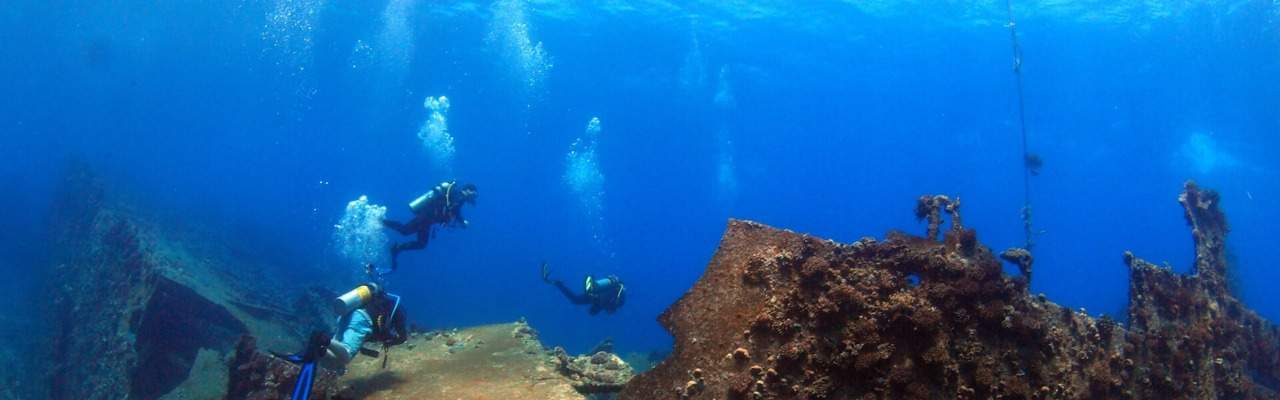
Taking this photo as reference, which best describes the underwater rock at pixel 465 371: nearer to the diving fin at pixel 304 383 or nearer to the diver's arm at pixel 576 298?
the diving fin at pixel 304 383

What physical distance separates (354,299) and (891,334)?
18.6ft

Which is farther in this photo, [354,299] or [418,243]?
[418,243]

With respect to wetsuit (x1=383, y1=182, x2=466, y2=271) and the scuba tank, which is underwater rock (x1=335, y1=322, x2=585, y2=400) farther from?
the scuba tank

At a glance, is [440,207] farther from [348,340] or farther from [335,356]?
[335,356]

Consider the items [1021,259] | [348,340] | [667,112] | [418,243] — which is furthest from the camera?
[667,112]

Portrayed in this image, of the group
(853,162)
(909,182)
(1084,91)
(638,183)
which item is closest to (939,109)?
(1084,91)

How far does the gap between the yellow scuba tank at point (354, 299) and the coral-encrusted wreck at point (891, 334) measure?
393 cm

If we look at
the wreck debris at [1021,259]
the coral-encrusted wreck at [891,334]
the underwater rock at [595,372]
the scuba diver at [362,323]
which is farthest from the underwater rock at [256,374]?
the wreck debris at [1021,259]

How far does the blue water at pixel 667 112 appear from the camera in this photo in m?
36.1

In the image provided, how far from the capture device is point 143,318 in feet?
36.9

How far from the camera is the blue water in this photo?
36062 millimetres

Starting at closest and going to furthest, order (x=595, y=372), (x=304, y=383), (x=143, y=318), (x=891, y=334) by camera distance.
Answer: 1. (x=891, y=334)
2. (x=304, y=383)
3. (x=595, y=372)
4. (x=143, y=318)

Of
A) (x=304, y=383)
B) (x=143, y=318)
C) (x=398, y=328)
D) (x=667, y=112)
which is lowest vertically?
(x=304, y=383)

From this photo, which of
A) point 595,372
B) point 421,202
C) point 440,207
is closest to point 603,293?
point 440,207
